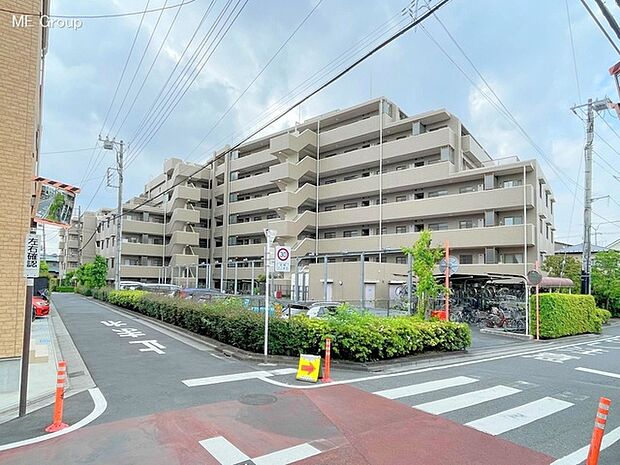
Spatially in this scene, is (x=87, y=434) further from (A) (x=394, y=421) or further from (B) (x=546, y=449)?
(B) (x=546, y=449)

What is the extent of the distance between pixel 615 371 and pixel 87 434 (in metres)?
11.7

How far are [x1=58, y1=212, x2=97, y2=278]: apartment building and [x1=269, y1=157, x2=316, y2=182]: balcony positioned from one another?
101ft

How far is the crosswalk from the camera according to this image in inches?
227

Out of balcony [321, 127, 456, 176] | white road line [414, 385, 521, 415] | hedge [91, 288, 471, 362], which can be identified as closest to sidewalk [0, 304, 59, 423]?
hedge [91, 288, 471, 362]

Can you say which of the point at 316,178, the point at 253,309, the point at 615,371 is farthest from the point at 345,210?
the point at 615,371

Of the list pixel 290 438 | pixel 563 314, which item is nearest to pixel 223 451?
pixel 290 438

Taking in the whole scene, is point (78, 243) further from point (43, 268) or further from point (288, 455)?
point (288, 455)

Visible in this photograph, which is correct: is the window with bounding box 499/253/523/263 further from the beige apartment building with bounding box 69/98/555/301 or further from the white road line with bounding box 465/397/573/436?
the white road line with bounding box 465/397/573/436

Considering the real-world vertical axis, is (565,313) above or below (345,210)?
below

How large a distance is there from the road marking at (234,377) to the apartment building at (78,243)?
50761mm

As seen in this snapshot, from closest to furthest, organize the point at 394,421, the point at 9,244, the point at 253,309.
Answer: the point at 394,421, the point at 9,244, the point at 253,309

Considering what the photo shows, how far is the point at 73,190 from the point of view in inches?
311

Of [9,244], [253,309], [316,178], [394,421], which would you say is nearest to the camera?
[394,421]

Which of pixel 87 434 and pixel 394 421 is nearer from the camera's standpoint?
pixel 87 434
